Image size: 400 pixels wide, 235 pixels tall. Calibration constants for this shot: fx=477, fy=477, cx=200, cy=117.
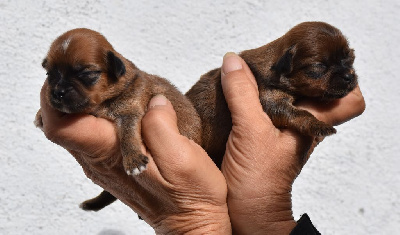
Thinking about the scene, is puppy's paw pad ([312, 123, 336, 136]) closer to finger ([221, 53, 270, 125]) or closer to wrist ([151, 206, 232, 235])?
finger ([221, 53, 270, 125])

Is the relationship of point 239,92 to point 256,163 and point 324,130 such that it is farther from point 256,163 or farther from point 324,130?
point 324,130

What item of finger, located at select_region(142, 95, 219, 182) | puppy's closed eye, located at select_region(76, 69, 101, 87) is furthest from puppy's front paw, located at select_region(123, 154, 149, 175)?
puppy's closed eye, located at select_region(76, 69, 101, 87)

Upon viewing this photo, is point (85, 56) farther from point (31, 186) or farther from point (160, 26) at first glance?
point (160, 26)

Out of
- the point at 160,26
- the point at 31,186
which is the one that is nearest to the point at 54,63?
the point at 31,186

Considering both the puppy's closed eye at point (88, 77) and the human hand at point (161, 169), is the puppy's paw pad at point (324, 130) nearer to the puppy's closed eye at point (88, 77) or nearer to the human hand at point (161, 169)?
the human hand at point (161, 169)

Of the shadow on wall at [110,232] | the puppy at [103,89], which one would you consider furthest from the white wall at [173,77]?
the puppy at [103,89]

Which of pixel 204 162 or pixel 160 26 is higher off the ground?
pixel 160 26

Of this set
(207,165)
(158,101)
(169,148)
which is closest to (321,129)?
(207,165)
